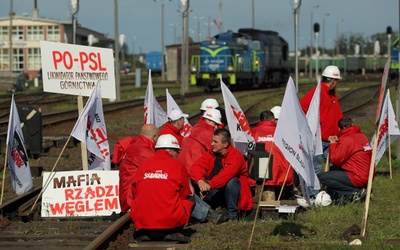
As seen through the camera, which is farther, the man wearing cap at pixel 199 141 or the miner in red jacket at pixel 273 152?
the man wearing cap at pixel 199 141

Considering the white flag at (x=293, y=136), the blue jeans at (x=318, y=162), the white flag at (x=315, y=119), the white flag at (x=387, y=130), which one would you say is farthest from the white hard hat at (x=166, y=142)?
the white flag at (x=387, y=130)

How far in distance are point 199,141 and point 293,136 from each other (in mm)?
2567

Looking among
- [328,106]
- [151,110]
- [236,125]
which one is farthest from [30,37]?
[236,125]

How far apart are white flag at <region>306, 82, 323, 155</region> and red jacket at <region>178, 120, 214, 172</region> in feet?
4.40

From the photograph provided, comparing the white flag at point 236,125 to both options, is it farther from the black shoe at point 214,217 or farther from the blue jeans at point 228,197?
the black shoe at point 214,217

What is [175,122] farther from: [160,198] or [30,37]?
[30,37]

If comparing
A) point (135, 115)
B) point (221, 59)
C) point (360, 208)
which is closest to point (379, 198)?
point (360, 208)

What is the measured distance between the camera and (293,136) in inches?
396

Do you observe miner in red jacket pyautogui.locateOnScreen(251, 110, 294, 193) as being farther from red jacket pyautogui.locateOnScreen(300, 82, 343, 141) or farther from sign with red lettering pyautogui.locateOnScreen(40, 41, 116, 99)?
sign with red lettering pyautogui.locateOnScreen(40, 41, 116, 99)

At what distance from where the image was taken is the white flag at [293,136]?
391 inches

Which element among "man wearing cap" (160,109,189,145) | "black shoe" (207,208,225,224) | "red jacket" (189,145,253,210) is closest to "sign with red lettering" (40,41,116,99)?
"man wearing cap" (160,109,189,145)

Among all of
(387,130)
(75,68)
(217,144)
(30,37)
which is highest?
(30,37)

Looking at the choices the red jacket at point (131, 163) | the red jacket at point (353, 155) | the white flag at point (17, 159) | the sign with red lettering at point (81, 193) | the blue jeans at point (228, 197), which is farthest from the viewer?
the white flag at point (17, 159)

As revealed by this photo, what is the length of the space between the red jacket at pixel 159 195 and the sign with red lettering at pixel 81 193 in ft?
7.66
